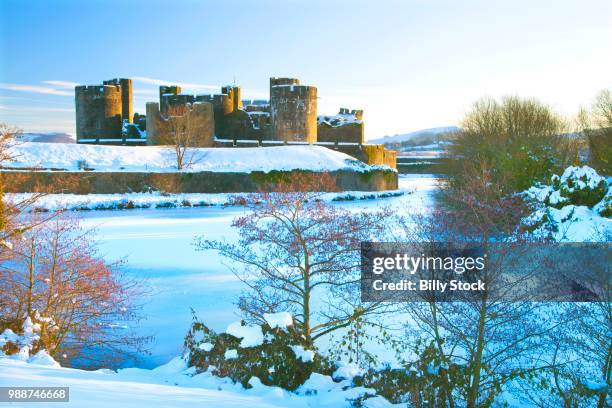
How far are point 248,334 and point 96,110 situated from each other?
32.2m

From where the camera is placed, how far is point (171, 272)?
464 inches

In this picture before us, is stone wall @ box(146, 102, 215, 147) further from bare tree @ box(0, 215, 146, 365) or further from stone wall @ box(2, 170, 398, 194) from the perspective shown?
bare tree @ box(0, 215, 146, 365)

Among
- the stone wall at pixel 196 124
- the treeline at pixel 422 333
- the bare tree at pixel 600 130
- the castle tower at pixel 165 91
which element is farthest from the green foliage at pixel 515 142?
the castle tower at pixel 165 91

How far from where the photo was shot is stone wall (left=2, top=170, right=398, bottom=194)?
1072 inches

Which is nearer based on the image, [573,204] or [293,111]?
[573,204]

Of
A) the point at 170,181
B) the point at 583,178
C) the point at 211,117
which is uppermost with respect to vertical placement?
the point at 211,117

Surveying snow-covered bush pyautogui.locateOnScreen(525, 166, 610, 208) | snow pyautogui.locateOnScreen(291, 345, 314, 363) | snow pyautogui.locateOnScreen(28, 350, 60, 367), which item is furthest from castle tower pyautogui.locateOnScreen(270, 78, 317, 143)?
snow pyautogui.locateOnScreen(28, 350, 60, 367)

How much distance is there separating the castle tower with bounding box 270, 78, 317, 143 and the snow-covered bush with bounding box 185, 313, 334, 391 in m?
29.0

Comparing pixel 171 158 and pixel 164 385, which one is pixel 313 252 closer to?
pixel 164 385

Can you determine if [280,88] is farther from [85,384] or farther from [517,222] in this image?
[85,384]

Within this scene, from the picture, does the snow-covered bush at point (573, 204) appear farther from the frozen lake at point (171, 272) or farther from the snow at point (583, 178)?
the frozen lake at point (171, 272)

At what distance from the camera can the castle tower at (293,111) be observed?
34.6 metres

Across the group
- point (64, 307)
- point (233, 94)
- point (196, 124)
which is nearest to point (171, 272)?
point (64, 307)

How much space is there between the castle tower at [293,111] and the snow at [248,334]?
95.1 ft
